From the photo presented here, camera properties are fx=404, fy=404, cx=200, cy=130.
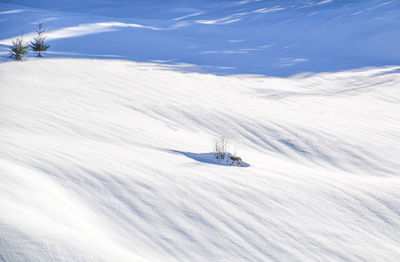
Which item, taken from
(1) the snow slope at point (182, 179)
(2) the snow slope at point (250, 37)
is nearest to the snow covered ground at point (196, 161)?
(1) the snow slope at point (182, 179)

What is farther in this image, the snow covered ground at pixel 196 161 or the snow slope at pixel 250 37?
the snow slope at pixel 250 37

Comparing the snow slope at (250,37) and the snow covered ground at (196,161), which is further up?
the snow slope at (250,37)

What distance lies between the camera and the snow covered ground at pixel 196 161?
219cm

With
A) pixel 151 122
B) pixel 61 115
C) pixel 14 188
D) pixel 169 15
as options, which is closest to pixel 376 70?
pixel 151 122

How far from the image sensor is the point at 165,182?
2.84 m

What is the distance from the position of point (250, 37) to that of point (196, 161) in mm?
11224

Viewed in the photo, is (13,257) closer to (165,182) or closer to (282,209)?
(165,182)

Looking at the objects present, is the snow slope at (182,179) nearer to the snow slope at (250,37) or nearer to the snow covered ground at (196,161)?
the snow covered ground at (196,161)

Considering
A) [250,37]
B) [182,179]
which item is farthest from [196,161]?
[250,37]

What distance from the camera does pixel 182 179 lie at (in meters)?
2.93

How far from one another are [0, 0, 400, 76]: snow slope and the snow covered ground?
292 mm

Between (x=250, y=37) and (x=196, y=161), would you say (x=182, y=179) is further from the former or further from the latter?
(x=250, y=37)

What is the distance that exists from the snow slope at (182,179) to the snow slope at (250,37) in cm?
409

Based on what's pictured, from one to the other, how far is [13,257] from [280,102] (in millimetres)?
5500
